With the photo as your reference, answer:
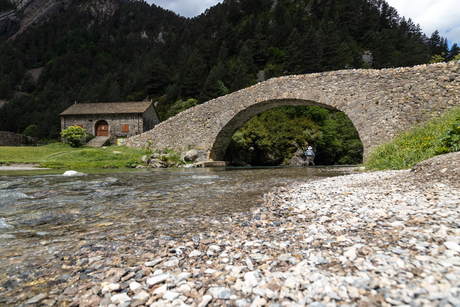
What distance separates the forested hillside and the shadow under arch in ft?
11.4

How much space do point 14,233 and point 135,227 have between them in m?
1.46

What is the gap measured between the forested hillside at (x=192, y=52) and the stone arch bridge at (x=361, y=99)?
553 centimetres

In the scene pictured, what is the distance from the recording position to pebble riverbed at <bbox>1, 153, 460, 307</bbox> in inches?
59.4

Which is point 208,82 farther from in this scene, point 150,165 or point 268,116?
point 150,165

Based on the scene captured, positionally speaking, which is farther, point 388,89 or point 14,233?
point 388,89

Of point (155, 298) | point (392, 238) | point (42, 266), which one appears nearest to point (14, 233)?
point (42, 266)

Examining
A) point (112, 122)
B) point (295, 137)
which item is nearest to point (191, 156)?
point (295, 137)

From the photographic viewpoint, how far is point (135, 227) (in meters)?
3.23

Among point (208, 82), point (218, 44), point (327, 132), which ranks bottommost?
point (327, 132)

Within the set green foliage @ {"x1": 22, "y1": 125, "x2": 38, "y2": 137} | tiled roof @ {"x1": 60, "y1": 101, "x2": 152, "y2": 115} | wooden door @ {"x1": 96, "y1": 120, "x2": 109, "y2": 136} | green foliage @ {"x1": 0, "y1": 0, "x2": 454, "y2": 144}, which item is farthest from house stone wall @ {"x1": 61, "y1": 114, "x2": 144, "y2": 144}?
green foliage @ {"x1": 22, "y1": 125, "x2": 38, "y2": 137}

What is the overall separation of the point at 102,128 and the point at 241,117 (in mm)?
22286

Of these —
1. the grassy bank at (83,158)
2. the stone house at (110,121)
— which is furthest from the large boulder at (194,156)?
the stone house at (110,121)

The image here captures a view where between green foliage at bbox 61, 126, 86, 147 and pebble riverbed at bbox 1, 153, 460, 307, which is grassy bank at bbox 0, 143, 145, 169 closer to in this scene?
green foliage at bbox 61, 126, 86, 147

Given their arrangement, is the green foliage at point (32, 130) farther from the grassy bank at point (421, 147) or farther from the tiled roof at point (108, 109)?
the grassy bank at point (421, 147)
